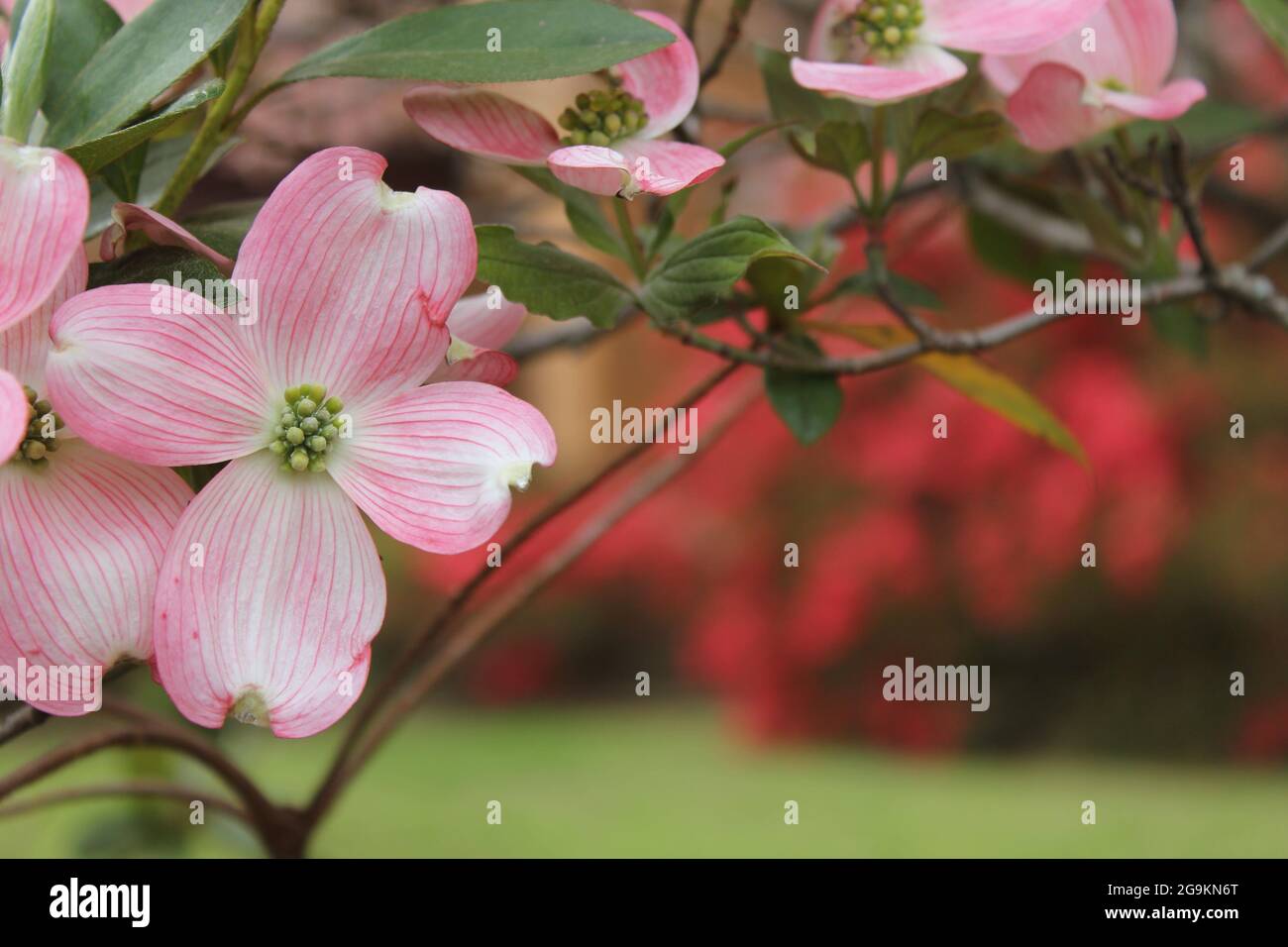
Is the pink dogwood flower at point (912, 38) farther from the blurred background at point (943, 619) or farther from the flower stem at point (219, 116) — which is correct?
the blurred background at point (943, 619)

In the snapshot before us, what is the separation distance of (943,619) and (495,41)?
6.36 feet

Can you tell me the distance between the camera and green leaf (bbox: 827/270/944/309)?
0.37 meters

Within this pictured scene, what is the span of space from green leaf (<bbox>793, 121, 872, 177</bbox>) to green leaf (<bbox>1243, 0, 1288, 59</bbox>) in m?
0.12

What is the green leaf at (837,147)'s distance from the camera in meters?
0.32

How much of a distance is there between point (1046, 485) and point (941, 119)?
157 cm

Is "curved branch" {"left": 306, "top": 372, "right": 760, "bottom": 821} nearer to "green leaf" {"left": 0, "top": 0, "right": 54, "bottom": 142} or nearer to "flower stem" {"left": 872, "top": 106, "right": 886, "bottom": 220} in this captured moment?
"flower stem" {"left": 872, "top": 106, "right": 886, "bottom": 220}

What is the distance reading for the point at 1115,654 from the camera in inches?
79.4

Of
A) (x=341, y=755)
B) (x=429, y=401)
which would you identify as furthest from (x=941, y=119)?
(x=341, y=755)

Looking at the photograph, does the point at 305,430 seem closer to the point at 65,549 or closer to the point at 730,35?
the point at 65,549
